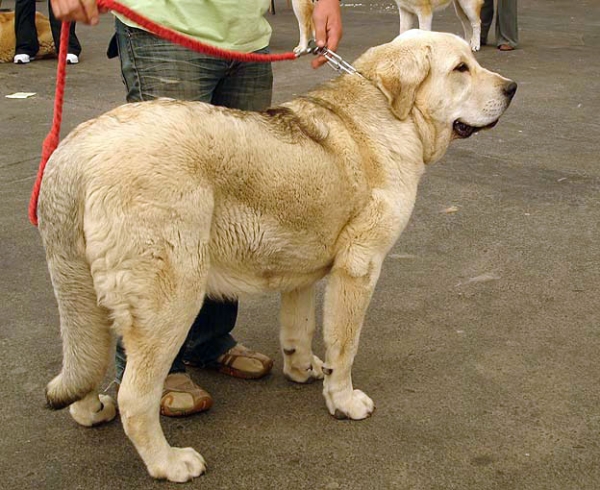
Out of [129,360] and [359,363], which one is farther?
[359,363]

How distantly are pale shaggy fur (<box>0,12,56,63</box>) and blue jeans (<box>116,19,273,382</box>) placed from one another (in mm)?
8739

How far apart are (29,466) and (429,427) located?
1.58m

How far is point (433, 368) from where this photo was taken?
3.97 meters

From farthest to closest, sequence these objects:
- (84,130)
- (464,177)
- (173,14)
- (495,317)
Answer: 1. (464,177)
2. (495,317)
3. (173,14)
4. (84,130)

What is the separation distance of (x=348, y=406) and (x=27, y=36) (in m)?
9.54

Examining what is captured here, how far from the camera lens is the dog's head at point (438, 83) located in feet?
11.0

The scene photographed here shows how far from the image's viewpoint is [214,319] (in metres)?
3.88

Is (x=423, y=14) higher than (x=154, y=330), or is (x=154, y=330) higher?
(x=154, y=330)

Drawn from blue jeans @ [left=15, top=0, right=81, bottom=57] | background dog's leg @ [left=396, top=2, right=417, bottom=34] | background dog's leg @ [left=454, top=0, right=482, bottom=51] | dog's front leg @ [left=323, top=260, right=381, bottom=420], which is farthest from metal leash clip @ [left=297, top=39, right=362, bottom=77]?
blue jeans @ [left=15, top=0, right=81, bottom=57]

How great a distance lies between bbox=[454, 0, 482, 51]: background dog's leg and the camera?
1147 cm

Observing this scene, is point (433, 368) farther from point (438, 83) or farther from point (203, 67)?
point (203, 67)

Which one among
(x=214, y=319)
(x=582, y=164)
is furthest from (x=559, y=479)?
(x=582, y=164)

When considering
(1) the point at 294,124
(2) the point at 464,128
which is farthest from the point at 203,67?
(2) the point at 464,128

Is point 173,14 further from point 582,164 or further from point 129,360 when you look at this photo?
point 582,164
